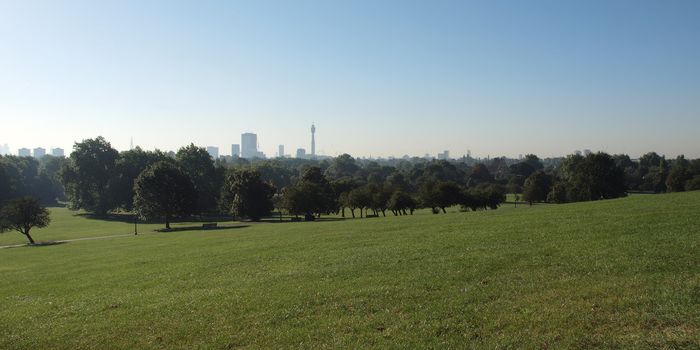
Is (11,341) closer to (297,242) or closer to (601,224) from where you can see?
(297,242)

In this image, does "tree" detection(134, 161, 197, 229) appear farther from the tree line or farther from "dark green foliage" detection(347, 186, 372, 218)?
"dark green foliage" detection(347, 186, 372, 218)

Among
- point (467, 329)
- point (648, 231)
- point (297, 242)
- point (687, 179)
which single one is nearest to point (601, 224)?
point (648, 231)

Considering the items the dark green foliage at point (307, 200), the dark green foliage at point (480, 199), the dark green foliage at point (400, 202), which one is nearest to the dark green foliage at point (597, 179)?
the dark green foliage at point (480, 199)

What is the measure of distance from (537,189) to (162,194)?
86.9 m

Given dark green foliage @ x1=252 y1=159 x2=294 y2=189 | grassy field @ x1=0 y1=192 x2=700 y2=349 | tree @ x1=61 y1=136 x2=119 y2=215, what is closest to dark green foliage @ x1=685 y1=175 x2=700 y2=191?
grassy field @ x1=0 y1=192 x2=700 y2=349

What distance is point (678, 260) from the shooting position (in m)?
15.2

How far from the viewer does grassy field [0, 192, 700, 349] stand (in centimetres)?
1098

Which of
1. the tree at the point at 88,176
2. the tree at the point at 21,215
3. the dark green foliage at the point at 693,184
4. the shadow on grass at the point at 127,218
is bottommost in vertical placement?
the shadow on grass at the point at 127,218

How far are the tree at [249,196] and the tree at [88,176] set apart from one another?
1564 inches

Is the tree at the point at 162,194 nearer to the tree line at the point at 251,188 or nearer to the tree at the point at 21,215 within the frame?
the tree line at the point at 251,188

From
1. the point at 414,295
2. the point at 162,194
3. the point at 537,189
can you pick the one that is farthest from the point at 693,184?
the point at 162,194

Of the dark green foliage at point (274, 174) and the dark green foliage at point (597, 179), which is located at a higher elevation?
the dark green foliage at point (274, 174)

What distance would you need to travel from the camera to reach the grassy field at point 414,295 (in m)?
11.0

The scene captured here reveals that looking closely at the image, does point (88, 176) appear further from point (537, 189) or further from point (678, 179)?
point (678, 179)
